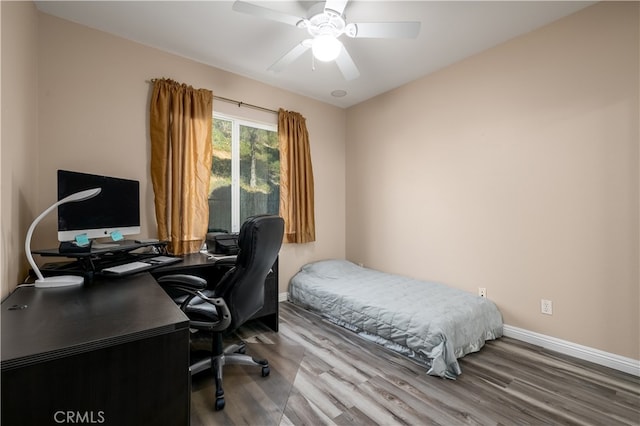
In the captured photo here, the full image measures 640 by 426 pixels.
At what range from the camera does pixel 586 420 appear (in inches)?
63.0

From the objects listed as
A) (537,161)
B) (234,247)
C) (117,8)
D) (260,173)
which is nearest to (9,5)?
(117,8)

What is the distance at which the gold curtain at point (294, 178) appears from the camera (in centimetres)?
363

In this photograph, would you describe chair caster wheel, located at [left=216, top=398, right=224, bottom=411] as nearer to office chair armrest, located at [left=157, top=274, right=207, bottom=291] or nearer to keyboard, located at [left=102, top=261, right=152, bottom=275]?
office chair armrest, located at [left=157, top=274, right=207, bottom=291]

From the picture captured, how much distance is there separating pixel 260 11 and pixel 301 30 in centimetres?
74

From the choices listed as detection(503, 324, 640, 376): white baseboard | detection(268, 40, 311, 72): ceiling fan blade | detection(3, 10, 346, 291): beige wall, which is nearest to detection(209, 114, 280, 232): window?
detection(3, 10, 346, 291): beige wall

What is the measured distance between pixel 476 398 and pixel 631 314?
134cm

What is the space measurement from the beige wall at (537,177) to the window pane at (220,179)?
2.05 metres

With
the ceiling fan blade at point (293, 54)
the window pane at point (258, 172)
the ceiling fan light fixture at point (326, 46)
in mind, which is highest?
the ceiling fan blade at point (293, 54)

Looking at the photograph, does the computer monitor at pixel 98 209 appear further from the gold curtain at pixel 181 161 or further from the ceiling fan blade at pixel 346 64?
the ceiling fan blade at pixel 346 64

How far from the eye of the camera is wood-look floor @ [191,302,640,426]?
162 centimetres

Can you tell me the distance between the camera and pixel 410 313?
2336 mm

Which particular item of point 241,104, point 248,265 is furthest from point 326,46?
point 248,265

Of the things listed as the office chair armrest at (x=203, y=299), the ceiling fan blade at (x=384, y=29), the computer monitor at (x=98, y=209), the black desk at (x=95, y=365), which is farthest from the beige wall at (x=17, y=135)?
the ceiling fan blade at (x=384, y=29)

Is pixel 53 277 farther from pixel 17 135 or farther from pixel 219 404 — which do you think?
pixel 219 404
